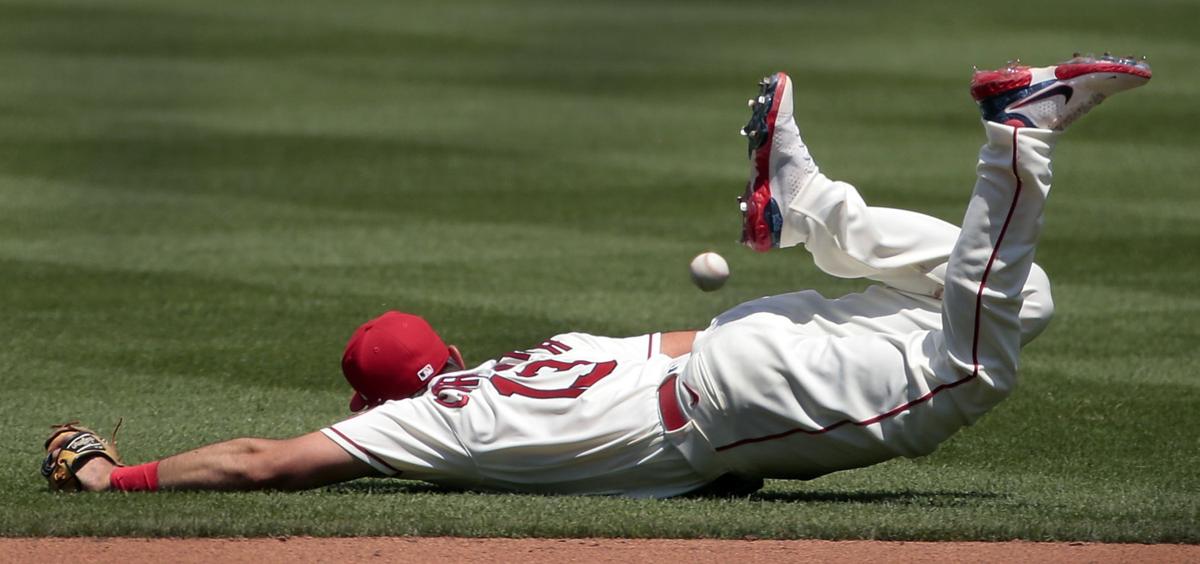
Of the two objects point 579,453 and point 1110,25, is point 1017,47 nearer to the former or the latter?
point 1110,25

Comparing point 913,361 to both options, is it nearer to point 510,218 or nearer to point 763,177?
point 763,177

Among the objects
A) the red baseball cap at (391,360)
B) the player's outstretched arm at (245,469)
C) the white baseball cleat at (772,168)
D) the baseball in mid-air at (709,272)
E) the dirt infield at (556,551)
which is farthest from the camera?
the baseball in mid-air at (709,272)

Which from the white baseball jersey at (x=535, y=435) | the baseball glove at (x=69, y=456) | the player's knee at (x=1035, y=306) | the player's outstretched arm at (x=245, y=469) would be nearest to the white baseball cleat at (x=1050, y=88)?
the player's knee at (x=1035, y=306)

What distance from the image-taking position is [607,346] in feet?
17.0

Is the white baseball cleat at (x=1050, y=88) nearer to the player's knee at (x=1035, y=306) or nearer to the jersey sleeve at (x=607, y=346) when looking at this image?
the player's knee at (x=1035, y=306)

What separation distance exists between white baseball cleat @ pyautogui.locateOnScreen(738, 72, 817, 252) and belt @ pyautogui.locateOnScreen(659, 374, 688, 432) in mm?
537

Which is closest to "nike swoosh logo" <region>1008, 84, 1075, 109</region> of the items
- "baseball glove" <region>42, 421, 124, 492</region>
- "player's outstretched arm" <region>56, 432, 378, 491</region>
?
"player's outstretched arm" <region>56, 432, 378, 491</region>

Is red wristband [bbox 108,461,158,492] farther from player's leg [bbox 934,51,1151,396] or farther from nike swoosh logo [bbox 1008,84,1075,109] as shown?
nike swoosh logo [bbox 1008,84,1075,109]

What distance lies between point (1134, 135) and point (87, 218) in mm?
7908

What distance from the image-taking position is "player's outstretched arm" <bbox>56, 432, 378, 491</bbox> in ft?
15.6

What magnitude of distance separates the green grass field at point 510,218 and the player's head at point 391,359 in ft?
0.94

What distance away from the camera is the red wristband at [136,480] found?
488 centimetres

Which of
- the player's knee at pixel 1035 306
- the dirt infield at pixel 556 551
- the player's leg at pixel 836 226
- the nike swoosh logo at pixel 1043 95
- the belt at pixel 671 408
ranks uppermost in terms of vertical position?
the nike swoosh logo at pixel 1043 95

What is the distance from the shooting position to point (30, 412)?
618cm
